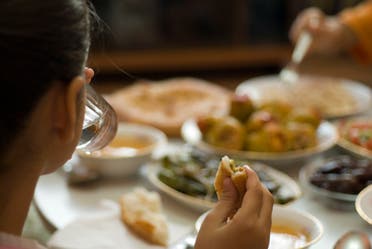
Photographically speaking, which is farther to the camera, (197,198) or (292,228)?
(197,198)

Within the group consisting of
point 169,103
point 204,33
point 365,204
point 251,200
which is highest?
point 251,200

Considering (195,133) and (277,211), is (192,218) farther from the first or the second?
(195,133)

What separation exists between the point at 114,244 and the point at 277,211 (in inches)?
12.0

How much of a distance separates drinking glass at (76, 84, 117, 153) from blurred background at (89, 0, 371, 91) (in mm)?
2598

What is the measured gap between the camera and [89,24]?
870 millimetres

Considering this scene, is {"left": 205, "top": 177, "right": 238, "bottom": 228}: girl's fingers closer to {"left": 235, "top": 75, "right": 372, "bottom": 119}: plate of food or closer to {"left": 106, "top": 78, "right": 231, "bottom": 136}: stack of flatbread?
{"left": 106, "top": 78, "right": 231, "bottom": 136}: stack of flatbread

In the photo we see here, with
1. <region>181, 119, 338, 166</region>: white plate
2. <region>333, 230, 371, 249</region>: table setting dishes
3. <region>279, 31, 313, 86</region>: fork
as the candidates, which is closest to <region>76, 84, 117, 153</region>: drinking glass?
<region>333, 230, 371, 249</region>: table setting dishes

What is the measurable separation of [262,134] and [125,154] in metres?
0.33

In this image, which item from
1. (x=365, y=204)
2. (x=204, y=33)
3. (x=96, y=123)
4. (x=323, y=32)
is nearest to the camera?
(x=96, y=123)

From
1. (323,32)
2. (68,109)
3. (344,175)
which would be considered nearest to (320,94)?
(323,32)

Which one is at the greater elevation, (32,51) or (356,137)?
(32,51)

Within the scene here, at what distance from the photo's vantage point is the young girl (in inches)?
30.8

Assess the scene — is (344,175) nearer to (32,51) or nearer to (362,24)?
(32,51)

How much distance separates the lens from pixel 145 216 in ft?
4.21
